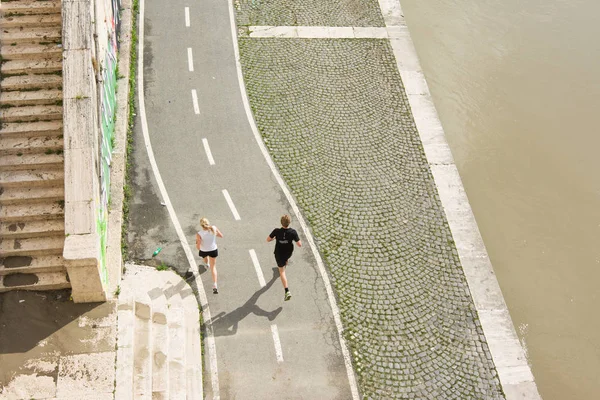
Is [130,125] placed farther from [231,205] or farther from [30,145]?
[30,145]

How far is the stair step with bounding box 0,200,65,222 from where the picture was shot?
12133 millimetres

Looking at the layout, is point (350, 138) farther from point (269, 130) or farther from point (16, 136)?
point (16, 136)

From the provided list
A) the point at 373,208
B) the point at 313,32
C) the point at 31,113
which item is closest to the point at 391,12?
the point at 313,32

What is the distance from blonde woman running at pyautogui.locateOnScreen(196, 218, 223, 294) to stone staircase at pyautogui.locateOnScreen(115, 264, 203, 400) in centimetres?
81

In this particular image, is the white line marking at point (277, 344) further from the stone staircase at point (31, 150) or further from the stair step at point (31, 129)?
the stair step at point (31, 129)

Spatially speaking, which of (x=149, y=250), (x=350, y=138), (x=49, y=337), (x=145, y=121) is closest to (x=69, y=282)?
(x=49, y=337)

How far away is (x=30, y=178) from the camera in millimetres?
12258

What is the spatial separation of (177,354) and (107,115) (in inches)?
226

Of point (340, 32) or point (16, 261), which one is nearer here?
point (16, 261)

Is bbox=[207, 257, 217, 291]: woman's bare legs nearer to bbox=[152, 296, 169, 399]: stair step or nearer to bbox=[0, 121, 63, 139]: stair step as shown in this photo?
bbox=[152, 296, 169, 399]: stair step

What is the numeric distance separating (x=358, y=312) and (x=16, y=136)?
758cm

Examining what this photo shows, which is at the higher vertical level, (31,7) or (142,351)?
(31,7)

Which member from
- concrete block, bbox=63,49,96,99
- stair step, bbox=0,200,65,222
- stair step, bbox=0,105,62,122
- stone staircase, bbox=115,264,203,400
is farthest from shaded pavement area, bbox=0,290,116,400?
concrete block, bbox=63,49,96,99

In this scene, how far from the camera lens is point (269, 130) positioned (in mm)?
16359
